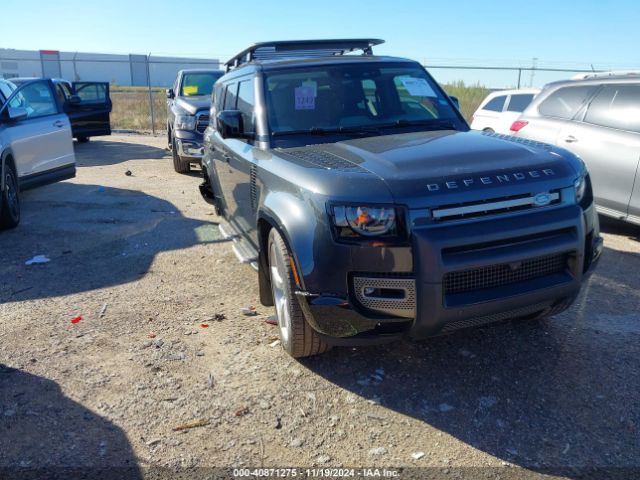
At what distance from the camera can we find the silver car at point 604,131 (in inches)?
242

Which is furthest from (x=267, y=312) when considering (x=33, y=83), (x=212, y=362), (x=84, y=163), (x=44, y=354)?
(x=84, y=163)

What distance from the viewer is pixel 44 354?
3826mm

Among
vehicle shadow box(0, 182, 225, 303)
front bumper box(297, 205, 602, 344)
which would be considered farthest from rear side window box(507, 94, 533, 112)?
front bumper box(297, 205, 602, 344)

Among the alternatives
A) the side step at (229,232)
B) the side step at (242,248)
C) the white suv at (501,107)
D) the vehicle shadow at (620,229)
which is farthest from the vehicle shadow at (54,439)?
the white suv at (501,107)

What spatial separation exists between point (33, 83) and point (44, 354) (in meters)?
5.83

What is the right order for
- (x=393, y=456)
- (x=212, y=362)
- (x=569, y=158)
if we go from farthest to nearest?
(x=212, y=362) → (x=569, y=158) → (x=393, y=456)

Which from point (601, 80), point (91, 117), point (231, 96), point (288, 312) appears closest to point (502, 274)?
point (288, 312)

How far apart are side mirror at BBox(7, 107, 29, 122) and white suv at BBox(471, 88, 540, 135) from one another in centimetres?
765

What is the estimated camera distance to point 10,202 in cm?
688

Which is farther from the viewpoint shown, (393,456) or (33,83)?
(33,83)

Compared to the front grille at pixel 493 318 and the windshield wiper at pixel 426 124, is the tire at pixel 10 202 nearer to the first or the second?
the windshield wiper at pixel 426 124

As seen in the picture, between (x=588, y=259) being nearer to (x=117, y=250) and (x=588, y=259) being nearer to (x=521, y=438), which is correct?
(x=521, y=438)

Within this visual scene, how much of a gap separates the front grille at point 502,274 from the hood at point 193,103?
839cm

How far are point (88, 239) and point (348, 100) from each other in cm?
385
